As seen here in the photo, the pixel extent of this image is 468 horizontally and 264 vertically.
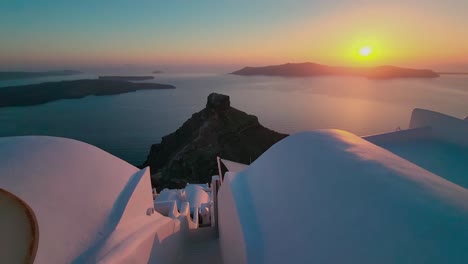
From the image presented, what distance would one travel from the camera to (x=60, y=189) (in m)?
4.31

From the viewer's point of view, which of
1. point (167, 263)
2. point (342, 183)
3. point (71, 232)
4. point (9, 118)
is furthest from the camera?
point (9, 118)

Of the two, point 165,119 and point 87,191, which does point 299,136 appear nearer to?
point 87,191

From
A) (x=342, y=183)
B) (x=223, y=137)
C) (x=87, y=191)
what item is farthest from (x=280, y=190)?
(x=223, y=137)

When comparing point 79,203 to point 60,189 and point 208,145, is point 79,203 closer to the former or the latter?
point 60,189

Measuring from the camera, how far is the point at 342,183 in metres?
4.25

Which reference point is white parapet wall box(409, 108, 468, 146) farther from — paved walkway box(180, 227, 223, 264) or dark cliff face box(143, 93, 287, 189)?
dark cliff face box(143, 93, 287, 189)

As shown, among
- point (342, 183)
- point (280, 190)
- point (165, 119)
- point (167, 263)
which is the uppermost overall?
point (342, 183)

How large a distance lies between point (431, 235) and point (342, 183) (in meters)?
1.42

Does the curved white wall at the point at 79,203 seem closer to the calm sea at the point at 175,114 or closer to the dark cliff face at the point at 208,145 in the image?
the dark cliff face at the point at 208,145

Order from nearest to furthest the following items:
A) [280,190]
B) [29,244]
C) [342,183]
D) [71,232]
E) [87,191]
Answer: [29,244] → [71,232] → [342,183] → [87,191] → [280,190]

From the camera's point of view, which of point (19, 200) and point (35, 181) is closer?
point (19, 200)

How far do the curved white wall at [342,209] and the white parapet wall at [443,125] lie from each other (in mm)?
4056

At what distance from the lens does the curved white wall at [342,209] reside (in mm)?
2969

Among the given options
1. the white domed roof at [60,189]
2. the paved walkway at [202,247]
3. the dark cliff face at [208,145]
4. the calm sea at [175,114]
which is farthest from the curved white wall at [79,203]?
the calm sea at [175,114]
